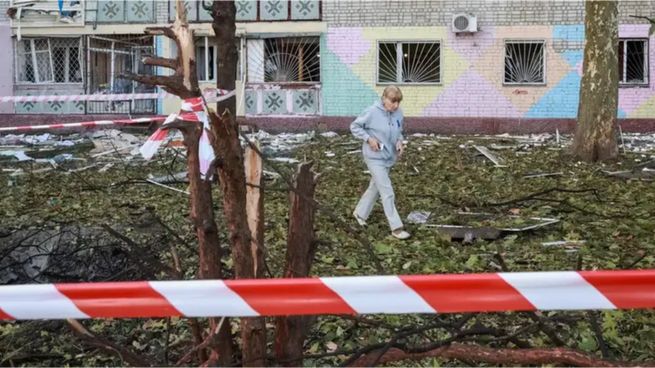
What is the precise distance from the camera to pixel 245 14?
2348 cm

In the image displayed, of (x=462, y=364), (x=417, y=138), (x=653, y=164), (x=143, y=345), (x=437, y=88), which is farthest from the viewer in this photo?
(x=437, y=88)

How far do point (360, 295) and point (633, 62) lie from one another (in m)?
22.5

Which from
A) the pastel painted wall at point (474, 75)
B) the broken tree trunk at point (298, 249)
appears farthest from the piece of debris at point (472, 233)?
the pastel painted wall at point (474, 75)

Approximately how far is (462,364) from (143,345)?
6.21 feet

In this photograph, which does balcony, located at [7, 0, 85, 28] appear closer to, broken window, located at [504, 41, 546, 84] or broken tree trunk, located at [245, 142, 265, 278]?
broken window, located at [504, 41, 546, 84]

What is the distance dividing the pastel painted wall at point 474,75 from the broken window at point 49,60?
839 centimetres

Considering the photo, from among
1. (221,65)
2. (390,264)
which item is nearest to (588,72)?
(221,65)

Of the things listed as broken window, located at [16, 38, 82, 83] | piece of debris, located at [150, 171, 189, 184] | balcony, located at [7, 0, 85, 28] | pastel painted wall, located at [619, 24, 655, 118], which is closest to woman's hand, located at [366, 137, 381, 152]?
piece of debris, located at [150, 171, 189, 184]

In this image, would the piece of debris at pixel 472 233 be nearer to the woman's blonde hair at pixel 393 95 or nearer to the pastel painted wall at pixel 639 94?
the woman's blonde hair at pixel 393 95

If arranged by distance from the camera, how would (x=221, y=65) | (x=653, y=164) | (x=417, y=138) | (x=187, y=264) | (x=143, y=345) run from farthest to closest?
1. (x=417, y=138)
2. (x=653, y=164)
3. (x=221, y=65)
4. (x=187, y=264)
5. (x=143, y=345)

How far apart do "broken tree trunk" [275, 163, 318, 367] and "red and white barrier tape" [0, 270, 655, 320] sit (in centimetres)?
42

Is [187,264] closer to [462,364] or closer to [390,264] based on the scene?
[390,264]

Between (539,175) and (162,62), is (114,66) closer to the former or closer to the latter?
(539,175)

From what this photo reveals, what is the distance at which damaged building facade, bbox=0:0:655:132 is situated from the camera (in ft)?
73.9
